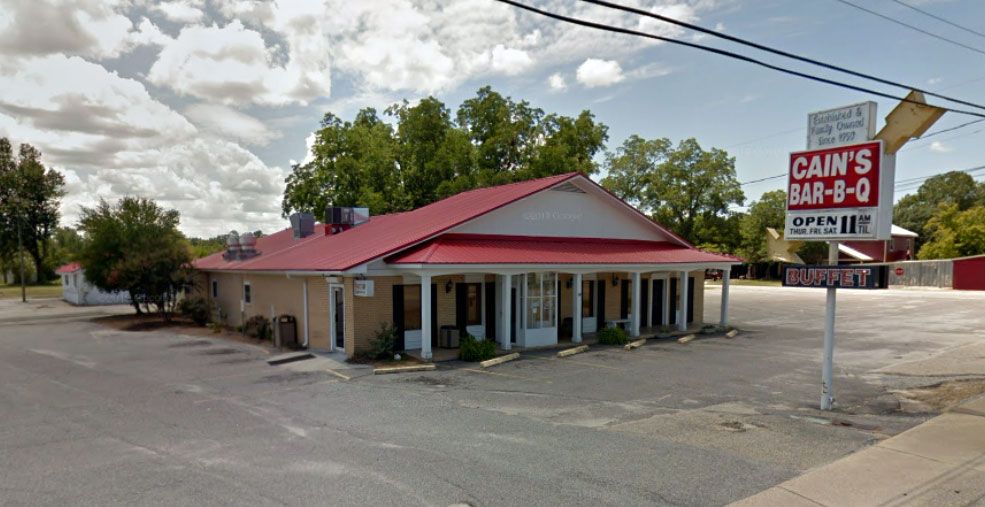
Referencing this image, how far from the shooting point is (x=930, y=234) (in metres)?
65.9

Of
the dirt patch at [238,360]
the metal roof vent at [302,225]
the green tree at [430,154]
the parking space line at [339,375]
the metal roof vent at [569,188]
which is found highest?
the green tree at [430,154]

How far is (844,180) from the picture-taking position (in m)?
10.0

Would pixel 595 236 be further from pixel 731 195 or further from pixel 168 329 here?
pixel 731 195

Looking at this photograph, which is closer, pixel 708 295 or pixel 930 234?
pixel 708 295

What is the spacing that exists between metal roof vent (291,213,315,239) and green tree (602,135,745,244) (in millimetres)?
34882

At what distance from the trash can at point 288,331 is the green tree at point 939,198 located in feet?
270

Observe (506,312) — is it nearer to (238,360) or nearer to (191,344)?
(238,360)

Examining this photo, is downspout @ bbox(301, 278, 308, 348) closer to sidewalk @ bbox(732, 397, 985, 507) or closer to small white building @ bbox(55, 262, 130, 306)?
sidewalk @ bbox(732, 397, 985, 507)

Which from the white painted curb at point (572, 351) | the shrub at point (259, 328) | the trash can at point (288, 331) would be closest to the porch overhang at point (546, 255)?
the white painted curb at point (572, 351)

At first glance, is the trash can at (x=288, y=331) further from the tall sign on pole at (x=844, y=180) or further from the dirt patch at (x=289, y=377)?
the tall sign on pole at (x=844, y=180)

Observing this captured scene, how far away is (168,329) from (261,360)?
1182 centimetres

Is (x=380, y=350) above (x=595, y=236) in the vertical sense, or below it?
below

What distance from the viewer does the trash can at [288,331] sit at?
17.6m

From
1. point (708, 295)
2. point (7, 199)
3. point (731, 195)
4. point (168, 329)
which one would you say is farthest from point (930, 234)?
point (7, 199)
